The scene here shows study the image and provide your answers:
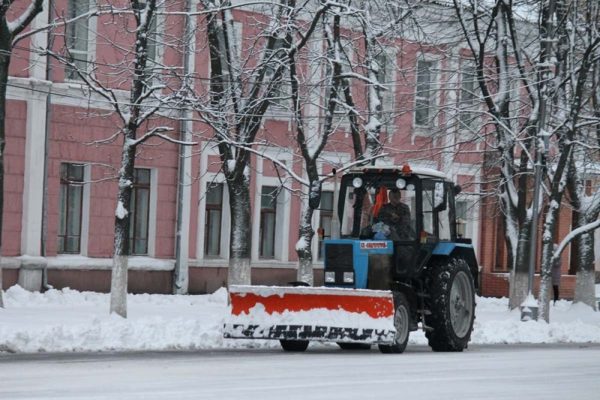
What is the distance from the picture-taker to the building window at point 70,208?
3528 cm

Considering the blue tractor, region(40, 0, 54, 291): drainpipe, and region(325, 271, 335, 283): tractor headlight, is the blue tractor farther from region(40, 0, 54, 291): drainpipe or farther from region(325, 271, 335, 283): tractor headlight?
region(40, 0, 54, 291): drainpipe

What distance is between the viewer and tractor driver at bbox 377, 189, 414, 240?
22.1 meters

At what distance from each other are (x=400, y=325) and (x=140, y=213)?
17.0 meters

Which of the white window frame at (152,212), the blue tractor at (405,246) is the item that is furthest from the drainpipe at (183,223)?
the blue tractor at (405,246)

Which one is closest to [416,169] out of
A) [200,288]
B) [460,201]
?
[200,288]

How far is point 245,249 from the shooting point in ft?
100

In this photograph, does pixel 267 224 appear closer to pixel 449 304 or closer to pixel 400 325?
pixel 449 304

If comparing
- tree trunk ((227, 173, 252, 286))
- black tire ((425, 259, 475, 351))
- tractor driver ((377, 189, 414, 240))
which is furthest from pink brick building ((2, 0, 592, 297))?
tractor driver ((377, 189, 414, 240))

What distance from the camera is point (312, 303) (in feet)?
68.8

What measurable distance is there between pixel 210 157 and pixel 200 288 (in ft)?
10.8

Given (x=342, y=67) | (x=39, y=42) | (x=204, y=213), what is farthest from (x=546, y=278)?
(x=39, y=42)

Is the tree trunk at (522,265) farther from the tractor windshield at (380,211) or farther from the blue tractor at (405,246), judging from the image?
the tractor windshield at (380,211)

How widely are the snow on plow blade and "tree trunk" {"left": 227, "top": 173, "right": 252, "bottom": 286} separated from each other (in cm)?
872

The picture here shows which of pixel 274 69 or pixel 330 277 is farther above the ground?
pixel 274 69
